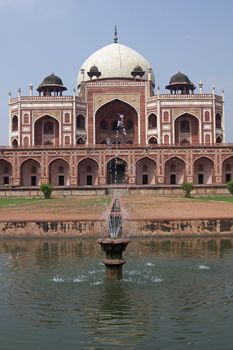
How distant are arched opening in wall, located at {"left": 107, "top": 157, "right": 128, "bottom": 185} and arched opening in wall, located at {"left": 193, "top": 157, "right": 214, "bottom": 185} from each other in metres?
5.75

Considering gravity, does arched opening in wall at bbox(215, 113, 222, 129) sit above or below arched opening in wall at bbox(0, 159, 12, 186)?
above

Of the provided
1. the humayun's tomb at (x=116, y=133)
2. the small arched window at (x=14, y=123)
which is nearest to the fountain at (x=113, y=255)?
the humayun's tomb at (x=116, y=133)

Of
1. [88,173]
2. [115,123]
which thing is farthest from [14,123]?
[88,173]

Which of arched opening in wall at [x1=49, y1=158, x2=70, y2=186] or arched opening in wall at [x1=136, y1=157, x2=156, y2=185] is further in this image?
arched opening in wall at [x1=49, y1=158, x2=70, y2=186]

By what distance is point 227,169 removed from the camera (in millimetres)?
42344

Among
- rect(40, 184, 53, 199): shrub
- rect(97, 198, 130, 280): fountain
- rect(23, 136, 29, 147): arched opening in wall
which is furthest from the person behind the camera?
rect(23, 136, 29, 147): arched opening in wall

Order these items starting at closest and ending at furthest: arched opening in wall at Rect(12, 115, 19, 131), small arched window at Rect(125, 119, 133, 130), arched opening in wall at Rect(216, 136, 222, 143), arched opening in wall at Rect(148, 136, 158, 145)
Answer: arched opening in wall at Rect(148, 136, 158, 145)
arched opening in wall at Rect(216, 136, 222, 143)
arched opening in wall at Rect(12, 115, 19, 131)
small arched window at Rect(125, 119, 133, 130)

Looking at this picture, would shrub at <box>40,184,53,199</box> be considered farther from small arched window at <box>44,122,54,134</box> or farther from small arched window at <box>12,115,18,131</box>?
small arched window at <box>12,115,18,131</box>

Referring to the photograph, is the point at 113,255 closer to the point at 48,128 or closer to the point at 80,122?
the point at 80,122

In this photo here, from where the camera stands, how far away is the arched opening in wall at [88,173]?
137 ft

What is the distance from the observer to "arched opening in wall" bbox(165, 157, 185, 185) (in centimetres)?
4166

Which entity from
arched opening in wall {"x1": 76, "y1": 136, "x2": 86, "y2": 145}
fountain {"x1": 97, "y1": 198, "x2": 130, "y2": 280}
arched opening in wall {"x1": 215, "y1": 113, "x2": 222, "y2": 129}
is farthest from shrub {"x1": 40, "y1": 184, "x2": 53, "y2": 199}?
fountain {"x1": 97, "y1": 198, "x2": 130, "y2": 280}

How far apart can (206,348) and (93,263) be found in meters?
6.17

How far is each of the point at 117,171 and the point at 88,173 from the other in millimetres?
2487
